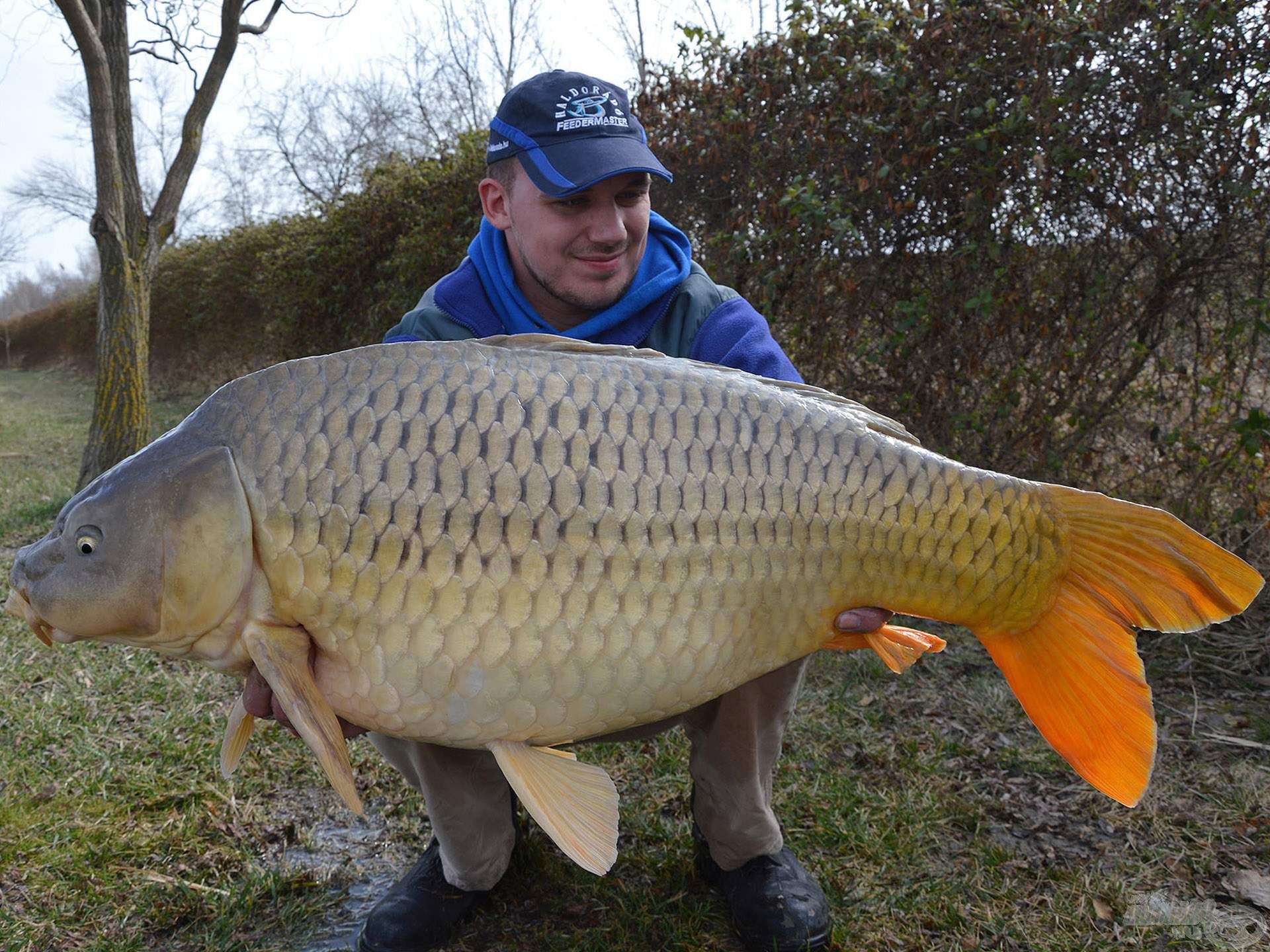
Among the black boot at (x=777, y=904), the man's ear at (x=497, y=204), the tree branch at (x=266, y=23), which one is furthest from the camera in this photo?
the tree branch at (x=266, y=23)

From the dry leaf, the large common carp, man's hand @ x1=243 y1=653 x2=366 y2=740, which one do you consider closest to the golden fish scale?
the large common carp

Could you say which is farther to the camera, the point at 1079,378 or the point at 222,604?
the point at 1079,378

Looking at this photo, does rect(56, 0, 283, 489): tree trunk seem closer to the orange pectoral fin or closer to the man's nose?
the man's nose

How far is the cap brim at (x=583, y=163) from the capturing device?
63.4 inches

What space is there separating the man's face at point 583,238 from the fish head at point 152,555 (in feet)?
2.41

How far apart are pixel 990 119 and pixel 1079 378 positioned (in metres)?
0.80

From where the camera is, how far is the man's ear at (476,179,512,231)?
5.88 feet

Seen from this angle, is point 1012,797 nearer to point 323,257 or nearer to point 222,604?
point 222,604

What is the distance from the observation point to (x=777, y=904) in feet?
4.88

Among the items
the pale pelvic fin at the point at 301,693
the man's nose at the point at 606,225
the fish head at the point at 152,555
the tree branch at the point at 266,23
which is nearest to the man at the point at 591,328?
the man's nose at the point at 606,225

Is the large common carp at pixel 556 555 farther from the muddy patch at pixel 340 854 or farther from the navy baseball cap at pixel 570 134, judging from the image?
the muddy patch at pixel 340 854

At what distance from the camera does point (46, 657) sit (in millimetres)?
2703

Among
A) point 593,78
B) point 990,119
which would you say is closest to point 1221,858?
point 593,78

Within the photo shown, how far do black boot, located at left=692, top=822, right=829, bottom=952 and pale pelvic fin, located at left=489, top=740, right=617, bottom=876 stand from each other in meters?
0.40
